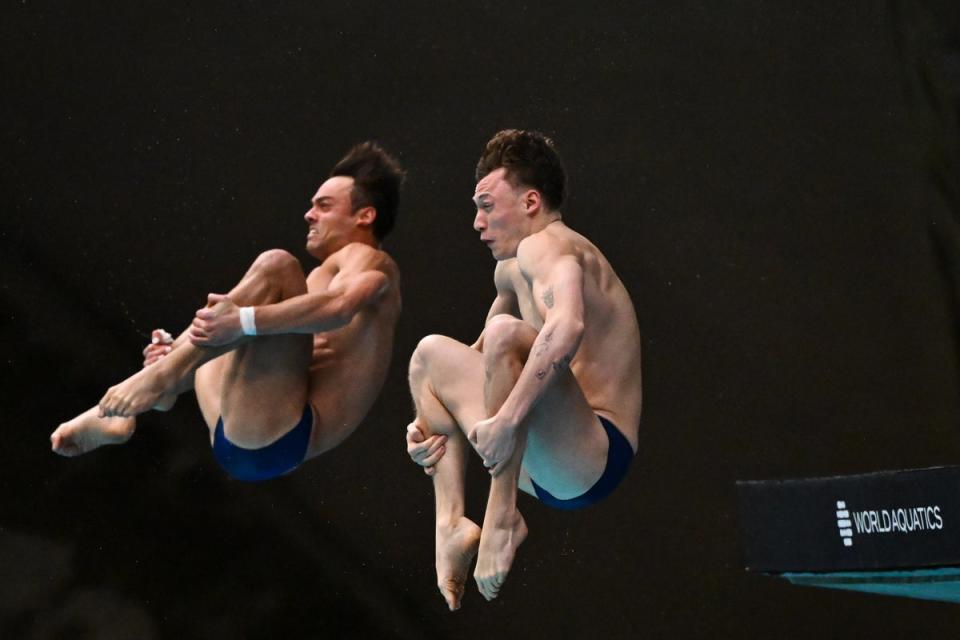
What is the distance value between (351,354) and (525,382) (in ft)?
3.20

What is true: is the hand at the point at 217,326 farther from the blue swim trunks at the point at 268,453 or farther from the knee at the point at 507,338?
the knee at the point at 507,338

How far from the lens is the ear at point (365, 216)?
3.70 meters

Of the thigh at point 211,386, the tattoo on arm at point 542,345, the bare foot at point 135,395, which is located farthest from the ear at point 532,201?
the bare foot at point 135,395

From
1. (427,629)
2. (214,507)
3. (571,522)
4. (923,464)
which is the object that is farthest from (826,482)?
(214,507)

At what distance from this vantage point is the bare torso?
3043mm

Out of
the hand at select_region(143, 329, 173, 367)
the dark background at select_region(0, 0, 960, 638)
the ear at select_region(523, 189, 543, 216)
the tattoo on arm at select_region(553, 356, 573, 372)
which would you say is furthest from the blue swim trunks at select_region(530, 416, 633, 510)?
the dark background at select_region(0, 0, 960, 638)

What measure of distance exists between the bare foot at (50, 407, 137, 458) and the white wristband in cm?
52

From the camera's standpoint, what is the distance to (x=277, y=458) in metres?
3.41

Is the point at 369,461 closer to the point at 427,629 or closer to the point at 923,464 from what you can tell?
the point at 427,629

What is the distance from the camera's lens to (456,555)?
285 cm

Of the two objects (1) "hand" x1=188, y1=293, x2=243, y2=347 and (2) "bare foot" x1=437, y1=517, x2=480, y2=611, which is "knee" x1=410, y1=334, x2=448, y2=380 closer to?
(2) "bare foot" x1=437, y1=517, x2=480, y2=611

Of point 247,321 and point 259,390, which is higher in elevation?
point 247,321

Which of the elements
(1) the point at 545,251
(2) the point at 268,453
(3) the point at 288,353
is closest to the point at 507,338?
(1) the point at 545,251

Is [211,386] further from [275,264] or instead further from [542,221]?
[542,221]
